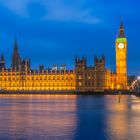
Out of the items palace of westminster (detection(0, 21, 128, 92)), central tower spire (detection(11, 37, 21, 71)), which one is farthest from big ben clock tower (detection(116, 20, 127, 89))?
central tower spire (detection(11, 37, 21, 71))

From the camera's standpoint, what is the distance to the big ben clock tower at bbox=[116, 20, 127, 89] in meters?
124

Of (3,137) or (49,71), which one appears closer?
(3,137)

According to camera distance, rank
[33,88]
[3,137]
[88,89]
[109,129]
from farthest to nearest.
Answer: [33,88], [88,89], [109,129], [3,137]

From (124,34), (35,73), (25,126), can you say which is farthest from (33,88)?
(25,126)

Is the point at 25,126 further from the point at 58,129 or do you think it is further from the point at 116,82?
the point at 116,82

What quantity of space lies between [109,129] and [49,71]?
4348 inches

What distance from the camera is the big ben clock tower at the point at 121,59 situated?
124 m

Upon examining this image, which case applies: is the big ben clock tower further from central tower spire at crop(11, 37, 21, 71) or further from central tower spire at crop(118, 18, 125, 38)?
central tower spire at crop(11, 37, 21, 71)

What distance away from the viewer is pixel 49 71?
128125 millimetres

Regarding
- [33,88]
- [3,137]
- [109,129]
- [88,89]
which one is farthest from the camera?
[33,88]

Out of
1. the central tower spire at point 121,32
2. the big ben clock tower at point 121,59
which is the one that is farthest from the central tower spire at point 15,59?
the central tower spire at point 121,32

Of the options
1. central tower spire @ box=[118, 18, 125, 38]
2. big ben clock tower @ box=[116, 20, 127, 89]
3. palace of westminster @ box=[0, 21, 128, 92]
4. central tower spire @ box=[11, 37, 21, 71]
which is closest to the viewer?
palace of westminster @ box=[0, 21, 128, 92]

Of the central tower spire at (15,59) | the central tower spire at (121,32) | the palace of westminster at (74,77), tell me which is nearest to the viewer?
the palace of westminster at (74,77)

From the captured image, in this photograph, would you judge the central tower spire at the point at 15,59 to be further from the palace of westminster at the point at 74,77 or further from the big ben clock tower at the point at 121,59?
the big ben clock tower at the point at 121,59
